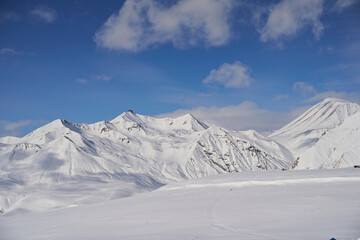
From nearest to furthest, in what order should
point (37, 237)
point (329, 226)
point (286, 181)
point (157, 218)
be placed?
point (329, 226) < point (37, 237) < point (157, 218) < point (286, 181)

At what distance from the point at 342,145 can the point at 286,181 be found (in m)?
68.6

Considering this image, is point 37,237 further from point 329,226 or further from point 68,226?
point 329,226

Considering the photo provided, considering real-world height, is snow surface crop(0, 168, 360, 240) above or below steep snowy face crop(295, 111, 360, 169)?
below

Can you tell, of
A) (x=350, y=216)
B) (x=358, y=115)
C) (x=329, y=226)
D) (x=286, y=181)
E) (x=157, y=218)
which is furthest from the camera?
(x=358, y=115)

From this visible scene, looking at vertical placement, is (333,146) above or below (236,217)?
above

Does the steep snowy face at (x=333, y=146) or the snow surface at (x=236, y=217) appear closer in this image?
the snow surface at (x=236, y=217)

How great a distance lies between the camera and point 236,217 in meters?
16.1

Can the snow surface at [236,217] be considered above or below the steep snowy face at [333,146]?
below

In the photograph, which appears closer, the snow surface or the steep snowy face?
the snow surface

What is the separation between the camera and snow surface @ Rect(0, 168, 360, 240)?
13.3m

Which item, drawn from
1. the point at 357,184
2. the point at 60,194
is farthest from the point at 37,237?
the point at 60,194

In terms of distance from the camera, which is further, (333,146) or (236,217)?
(333,146)

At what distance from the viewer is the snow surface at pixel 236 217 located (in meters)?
13.3

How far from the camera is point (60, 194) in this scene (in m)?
191
